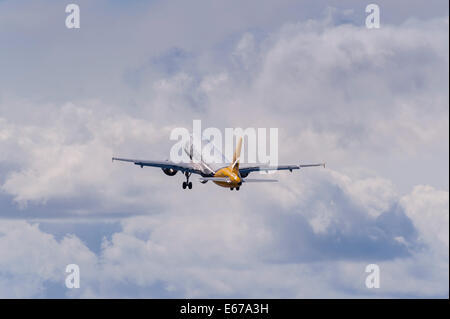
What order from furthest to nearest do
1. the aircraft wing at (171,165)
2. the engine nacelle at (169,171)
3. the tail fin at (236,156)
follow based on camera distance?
the engine nacelle at (169,171) → the aircraft wing at (171,165) → the tail fin at (236,156)

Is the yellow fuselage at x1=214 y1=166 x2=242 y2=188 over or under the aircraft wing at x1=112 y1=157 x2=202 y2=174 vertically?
under

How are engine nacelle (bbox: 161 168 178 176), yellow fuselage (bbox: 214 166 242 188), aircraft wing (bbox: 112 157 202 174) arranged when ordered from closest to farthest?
1. yellow fuselage (bbox: 214 166 242 188)
2. aircraft wing (bbox: 112 157 202 174)
3. engine nacelle (bbox: 161 168 178 176)

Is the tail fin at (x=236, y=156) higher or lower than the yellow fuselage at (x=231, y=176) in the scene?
higher

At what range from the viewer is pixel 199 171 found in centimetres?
15388

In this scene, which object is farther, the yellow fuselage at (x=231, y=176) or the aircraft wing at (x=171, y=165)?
the aircraft wing at (x=171, y=165)

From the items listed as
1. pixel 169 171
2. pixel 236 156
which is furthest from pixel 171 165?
pixel 236 156

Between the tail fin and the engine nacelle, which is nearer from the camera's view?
the tail fin

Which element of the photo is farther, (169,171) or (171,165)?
(169,171)

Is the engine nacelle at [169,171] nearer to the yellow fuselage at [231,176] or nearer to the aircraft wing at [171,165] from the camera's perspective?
the aircraft wing at [171,165]

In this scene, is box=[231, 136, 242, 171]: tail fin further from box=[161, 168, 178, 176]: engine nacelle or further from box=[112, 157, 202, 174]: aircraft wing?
box=[161, 168, 178, 176]: engine nacelle

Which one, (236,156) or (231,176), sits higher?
(236,156)

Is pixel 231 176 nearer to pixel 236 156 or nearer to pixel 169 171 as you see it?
pixel 236 156

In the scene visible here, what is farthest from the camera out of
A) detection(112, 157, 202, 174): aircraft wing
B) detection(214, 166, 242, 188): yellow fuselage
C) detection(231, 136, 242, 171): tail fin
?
detection(112, 157, 202, 174): aircraft wing
